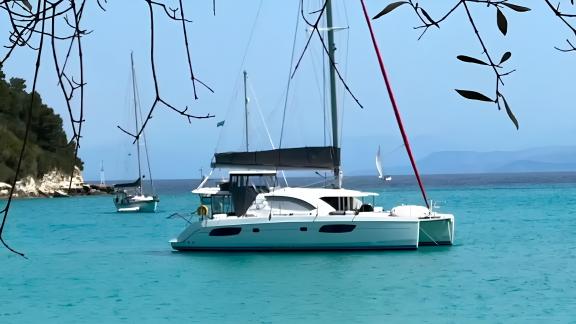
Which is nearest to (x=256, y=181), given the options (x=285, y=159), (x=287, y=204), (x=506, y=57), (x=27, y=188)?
(x=285, y=159)

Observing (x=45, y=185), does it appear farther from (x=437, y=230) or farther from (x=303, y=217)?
(x=303, y=217)

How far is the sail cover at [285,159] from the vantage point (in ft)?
89.9

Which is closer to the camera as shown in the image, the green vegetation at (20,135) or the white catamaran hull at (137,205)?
the white catamaran hull at (137,205)

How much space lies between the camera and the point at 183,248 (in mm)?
28516

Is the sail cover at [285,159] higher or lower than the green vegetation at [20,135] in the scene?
lower

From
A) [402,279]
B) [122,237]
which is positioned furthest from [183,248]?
[122,237]

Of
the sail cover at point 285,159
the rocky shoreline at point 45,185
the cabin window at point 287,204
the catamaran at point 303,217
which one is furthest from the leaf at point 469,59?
the rocky shoreline at point 45,185

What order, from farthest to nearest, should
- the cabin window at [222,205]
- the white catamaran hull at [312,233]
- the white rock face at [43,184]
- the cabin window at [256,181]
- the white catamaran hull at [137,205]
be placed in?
the white rock face at [43,184], the white catamaran hull at [137,205], the cabin window at [256,181], the cabin window at [222,205], the white catamaran hull at [312,233]

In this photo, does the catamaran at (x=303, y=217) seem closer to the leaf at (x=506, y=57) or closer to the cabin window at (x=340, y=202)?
the cabin window at (x=340, y=202)

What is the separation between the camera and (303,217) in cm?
2511

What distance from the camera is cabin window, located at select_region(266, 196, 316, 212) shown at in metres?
24.8

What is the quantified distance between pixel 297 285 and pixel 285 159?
556cm

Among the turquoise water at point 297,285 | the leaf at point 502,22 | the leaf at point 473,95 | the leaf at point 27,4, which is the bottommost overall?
the turquoise water at point 297,285

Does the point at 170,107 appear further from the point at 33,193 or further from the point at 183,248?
the point at 33,193
